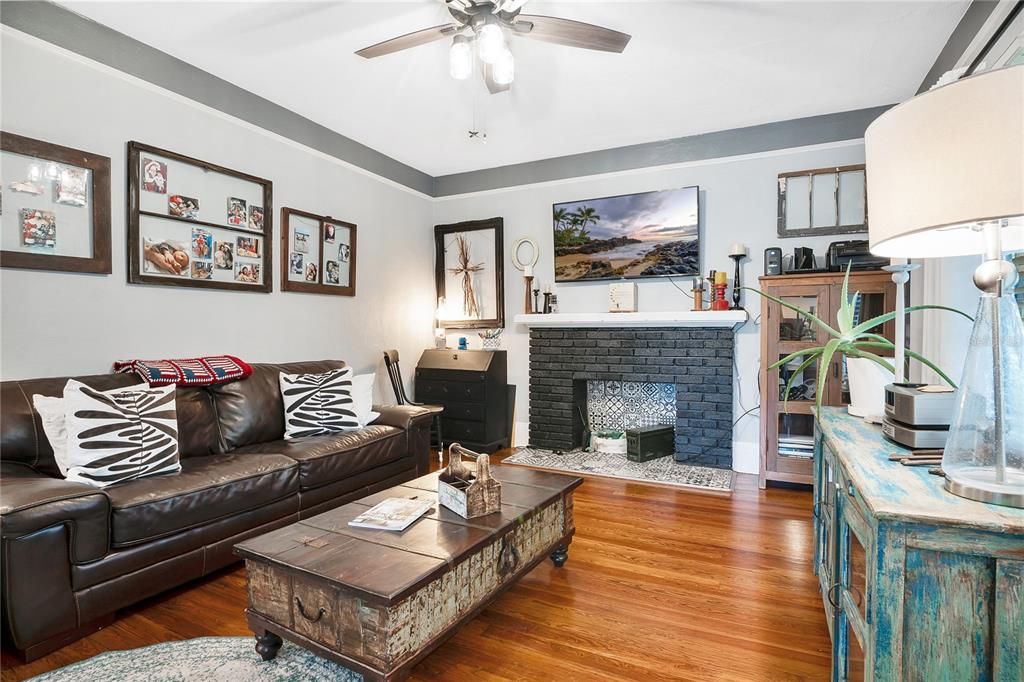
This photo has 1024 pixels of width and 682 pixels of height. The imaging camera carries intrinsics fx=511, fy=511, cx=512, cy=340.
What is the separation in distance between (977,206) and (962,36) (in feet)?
8.57

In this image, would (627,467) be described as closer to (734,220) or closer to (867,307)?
(867,307)

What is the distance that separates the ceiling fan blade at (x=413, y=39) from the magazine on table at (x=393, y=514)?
202 centimetres

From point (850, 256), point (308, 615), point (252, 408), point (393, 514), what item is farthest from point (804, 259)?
point (252, 408)

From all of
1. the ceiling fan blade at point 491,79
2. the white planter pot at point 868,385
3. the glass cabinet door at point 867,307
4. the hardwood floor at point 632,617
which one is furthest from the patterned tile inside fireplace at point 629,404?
the ceiling fan blade at point 491,79

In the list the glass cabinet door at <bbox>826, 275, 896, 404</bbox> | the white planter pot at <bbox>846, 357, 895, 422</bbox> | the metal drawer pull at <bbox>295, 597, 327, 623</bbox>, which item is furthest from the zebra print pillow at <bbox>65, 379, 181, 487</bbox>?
the glass cabinet door at <bbox>826, 275, 896, 404</bbox>

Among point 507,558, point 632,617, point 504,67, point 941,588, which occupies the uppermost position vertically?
point 504,67

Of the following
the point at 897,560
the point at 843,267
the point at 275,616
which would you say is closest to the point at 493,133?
the point at 843,267

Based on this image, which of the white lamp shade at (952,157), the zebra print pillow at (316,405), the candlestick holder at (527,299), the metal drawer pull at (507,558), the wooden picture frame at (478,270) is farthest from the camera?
the wooden picture frame at (478,270)

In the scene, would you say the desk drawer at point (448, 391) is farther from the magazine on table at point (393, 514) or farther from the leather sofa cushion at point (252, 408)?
the magazine on table at point (393, 514)

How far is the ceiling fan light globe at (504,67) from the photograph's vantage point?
2263 millimetres

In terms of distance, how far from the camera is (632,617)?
2006 mm

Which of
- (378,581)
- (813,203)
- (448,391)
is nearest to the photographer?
(378,581)

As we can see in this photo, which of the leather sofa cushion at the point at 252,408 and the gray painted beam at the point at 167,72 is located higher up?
the gray painted beam at the point at 167,72

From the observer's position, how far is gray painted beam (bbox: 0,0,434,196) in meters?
2.45
